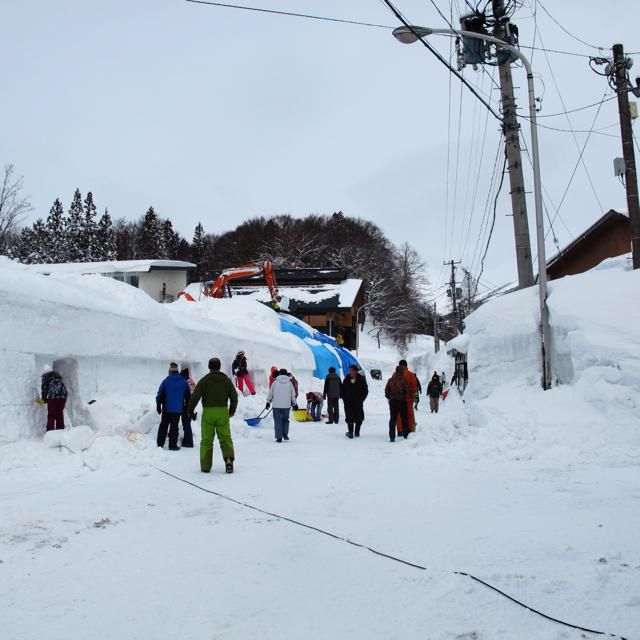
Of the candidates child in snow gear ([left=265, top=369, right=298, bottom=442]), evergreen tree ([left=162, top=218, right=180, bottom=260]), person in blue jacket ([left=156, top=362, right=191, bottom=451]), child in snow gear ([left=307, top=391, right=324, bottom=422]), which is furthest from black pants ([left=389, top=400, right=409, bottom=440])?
evergreen tree ([left=162, top=218, right=180, bottom=260])

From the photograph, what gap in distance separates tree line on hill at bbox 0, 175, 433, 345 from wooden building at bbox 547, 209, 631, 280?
3748 centimetres

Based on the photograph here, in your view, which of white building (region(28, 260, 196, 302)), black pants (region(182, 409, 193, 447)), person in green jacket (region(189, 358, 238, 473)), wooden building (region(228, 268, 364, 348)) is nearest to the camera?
person in green jacket (region(189, 358, 238, 473))

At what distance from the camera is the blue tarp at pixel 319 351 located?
28172mm

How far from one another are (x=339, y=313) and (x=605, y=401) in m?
43.1

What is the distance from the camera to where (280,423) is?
12367 mm

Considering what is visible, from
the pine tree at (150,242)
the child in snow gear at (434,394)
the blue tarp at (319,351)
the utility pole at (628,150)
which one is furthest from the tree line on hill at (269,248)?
the utility pole at (628,150)

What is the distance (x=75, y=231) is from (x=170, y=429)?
65899 millimetres

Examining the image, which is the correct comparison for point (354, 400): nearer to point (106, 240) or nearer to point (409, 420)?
point (409, 420)

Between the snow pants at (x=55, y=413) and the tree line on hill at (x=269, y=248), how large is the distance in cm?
5465

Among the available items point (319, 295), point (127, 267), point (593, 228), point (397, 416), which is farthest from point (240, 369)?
point (319, 295)

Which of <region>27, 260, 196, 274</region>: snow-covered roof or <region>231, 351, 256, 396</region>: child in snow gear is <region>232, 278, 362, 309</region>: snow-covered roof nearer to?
<region>27, 260, 196, 274</region>: snow-covered roof

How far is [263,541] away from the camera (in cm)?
496

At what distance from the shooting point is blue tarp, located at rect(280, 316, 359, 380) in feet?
92.4

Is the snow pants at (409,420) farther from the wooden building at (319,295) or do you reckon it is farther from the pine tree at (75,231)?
the pine tree at (75,231)
